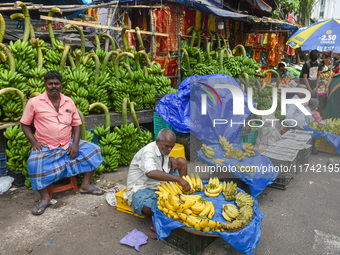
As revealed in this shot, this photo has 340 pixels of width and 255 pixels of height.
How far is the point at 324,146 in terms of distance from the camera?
637 cm

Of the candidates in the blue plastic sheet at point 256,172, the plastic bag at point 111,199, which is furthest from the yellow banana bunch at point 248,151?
the plastic bag at point 111,199

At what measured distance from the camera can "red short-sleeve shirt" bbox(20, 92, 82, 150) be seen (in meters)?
3.63

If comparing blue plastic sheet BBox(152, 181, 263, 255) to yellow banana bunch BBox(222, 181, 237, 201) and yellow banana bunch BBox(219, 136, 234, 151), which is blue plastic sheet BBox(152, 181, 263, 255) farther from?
yellow banana bunch BBox(219, 136, 234, 151)

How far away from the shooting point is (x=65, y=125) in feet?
12.6

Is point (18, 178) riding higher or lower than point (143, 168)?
lower

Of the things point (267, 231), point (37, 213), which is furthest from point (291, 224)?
point (37, 213)

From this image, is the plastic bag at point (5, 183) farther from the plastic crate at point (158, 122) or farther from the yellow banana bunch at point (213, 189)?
the yellow banana bunch at point (213, 189)

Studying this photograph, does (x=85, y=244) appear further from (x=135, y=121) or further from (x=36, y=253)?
(x=135, y=121)

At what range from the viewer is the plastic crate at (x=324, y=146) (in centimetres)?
627

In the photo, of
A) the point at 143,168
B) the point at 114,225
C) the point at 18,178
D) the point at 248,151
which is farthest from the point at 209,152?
the point at 18,178

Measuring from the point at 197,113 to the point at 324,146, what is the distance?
327 centimetres

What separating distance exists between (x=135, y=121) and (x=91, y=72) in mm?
1243

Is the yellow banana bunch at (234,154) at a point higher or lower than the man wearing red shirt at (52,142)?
lower

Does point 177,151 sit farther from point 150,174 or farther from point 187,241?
point 187,241
